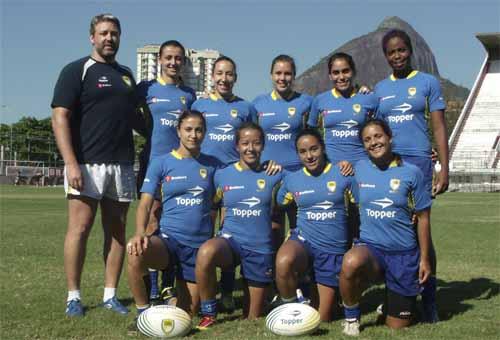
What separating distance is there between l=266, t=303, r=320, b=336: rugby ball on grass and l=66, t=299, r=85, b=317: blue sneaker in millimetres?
1666

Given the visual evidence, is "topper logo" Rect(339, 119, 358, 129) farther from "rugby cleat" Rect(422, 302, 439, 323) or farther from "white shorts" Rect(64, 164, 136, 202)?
"white shorts" Rect(64, 164, 136, 202)

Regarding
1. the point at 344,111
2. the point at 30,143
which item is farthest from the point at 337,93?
the point at 30,143

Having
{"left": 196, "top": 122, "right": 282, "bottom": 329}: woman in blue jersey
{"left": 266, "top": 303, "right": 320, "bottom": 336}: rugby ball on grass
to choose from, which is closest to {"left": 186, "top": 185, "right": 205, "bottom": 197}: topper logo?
{"left": 196, "top": 122, "right": 282, "bottom": 329}: woman in blue jersey

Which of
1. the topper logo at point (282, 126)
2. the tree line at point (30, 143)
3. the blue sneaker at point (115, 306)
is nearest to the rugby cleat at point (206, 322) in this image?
the blue sneaker at point (115, 306)

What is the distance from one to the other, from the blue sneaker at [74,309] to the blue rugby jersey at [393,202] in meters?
2.47

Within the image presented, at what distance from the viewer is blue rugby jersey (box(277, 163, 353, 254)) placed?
525cm

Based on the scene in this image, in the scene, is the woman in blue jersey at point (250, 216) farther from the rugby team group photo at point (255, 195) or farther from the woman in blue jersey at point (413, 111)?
the woman in blue jersey at point (413, 111)

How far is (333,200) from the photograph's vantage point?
5.25 metres

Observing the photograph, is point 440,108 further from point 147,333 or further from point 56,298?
point 56,298

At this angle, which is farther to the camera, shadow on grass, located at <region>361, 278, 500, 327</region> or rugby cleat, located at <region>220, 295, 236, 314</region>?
shadow on grass, located at <region>361, 278, 500, 327</region>

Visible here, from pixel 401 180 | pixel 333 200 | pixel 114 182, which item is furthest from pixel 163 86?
pixel 401 180

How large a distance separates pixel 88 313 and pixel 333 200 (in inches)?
90.5

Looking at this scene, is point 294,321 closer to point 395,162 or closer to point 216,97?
point 395,162

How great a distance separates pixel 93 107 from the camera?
212 inches
